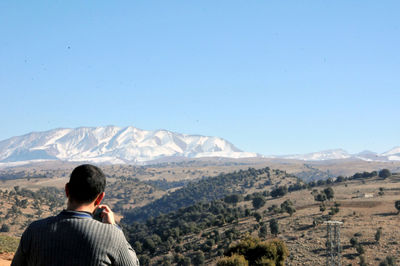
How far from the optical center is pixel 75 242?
15.0 ft

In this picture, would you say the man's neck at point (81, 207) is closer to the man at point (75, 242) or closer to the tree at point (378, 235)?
the man at point (75, 242)

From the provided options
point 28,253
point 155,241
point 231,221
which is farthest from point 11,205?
point 28,253

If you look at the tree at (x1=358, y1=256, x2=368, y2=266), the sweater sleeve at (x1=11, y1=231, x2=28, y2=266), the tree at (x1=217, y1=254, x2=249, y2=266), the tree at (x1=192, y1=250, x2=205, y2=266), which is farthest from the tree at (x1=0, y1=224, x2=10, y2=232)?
the sweater sleeve at (x1=11, y1=231, x2=28, y2=266)

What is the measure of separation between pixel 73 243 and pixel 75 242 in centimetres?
2

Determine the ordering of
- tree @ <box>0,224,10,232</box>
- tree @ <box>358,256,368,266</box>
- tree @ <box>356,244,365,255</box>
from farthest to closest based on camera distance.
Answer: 1. tree @ <box>0,224,10,232</box>
2. tree @ <box>356,244,365,255</box>
3. tree @ <box>358,256,368,266</box>

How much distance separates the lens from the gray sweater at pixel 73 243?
14.9 feet

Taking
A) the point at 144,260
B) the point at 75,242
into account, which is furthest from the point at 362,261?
the point at 75,242

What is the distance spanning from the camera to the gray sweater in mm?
4527

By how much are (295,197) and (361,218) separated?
169 feet

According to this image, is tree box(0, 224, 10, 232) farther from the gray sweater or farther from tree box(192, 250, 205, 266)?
Result: the gray sweater

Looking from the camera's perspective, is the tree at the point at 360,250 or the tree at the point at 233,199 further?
the tree at the point at 233,199

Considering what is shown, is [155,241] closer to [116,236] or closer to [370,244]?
[370,244]

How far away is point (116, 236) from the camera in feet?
15.4

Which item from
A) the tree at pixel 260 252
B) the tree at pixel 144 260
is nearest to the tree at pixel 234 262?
the tree at pixel 260 252
